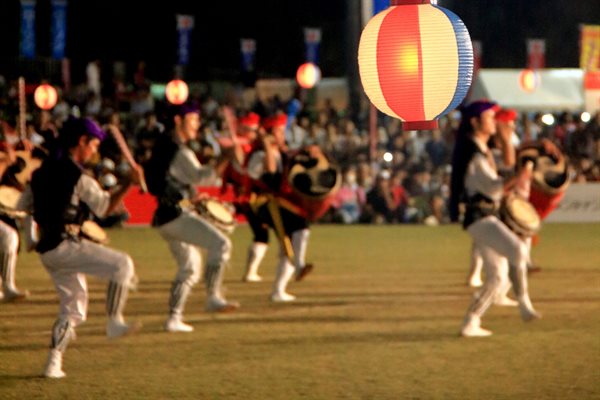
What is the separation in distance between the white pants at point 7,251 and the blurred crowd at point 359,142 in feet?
26.3

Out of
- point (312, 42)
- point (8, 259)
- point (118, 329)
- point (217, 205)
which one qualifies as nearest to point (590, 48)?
point (312, 42)

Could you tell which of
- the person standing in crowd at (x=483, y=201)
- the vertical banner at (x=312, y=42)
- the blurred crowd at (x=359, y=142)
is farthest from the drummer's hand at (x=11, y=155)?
the vertical banner at (x=312, y=42)

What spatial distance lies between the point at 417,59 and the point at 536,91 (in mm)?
20054

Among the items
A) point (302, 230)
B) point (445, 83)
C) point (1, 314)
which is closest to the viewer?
point (445, 83)

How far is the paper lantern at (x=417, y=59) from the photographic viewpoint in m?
7.35

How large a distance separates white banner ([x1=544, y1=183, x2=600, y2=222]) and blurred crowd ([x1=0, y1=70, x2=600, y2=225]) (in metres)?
0.30

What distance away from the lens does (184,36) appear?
90.3ft

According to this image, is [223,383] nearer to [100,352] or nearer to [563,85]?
[100,352]

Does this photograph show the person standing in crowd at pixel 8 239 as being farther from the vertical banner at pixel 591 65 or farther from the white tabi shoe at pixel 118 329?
the vertical banner at pixel 591 65

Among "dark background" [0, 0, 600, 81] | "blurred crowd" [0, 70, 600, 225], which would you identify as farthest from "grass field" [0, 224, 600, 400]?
"dark background" [0, 0, 600, 81]

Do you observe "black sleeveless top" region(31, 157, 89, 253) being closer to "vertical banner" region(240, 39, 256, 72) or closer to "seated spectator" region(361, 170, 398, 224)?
"seated spectator" region(361, 170, 398, 224)

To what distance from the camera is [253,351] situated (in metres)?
8.03

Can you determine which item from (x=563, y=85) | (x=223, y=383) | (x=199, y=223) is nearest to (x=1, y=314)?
(x=199, y=223)

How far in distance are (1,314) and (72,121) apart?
→ 136 inches
